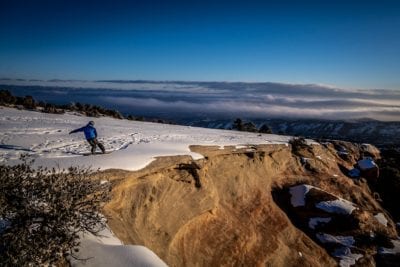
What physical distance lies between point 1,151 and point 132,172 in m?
5.64

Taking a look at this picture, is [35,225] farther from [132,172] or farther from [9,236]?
[132,172]

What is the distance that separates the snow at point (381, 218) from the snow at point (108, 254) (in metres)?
24.0

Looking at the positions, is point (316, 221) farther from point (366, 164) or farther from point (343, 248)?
point (366, 164)

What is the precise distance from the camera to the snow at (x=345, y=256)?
72.2 feet

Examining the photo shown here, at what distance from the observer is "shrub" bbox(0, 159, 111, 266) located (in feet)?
24.0

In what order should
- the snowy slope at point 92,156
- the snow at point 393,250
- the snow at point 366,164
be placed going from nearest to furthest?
1. the snowy slope at point 92,156
2. the snow at point 393,250
3. the snow at point 366,164

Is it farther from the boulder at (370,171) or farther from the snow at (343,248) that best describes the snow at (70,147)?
the boulder at (370,171)

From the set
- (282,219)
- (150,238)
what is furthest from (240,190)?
(150,238)

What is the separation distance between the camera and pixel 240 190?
2358cm

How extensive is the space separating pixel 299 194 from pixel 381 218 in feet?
24.6

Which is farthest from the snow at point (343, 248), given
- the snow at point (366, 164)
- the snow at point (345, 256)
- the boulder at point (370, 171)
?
the snow at point (366, 164)

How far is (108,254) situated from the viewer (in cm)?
880

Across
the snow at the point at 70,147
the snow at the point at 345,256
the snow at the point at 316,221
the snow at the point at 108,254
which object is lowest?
the snow at the point at 345,256

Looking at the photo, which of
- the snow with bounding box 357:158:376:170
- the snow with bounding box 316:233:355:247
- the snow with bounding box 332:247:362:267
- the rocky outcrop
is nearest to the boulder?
the snow with bounding box 357:158:376:170
